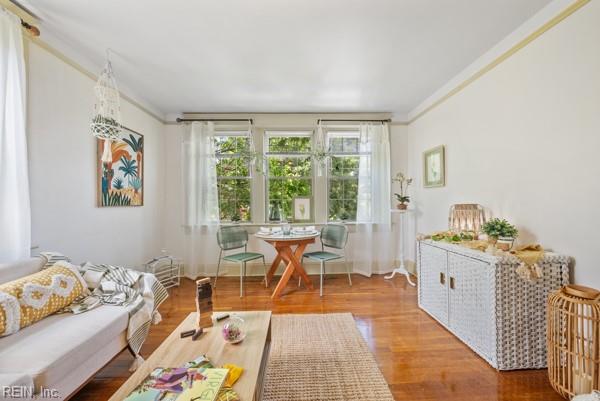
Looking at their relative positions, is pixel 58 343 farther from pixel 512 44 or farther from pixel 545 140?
pixel 512 44

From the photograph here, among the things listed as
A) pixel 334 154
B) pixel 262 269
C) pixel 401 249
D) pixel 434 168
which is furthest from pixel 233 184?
pixel 434 168

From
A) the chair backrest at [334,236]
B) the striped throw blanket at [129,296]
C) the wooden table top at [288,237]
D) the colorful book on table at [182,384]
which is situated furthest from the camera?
the chair backrest at [334,236]

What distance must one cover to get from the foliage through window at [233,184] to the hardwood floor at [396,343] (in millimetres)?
1104

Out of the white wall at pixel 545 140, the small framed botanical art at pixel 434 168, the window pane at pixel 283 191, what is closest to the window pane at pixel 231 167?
the window pane at pixel 283 191

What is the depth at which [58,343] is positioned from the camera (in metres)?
1.39

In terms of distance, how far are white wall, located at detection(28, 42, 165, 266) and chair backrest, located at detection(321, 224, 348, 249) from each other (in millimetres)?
2586

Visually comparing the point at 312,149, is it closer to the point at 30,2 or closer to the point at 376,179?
the point at 376,179

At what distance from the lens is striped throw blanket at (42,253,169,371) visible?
6.14 feet

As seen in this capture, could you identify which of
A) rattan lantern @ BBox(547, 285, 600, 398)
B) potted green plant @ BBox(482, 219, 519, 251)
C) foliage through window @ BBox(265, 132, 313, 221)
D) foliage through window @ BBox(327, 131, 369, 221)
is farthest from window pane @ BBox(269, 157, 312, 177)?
rattan lantern @ BBox(547, 285, 600, 398)

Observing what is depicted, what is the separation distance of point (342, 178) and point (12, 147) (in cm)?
363

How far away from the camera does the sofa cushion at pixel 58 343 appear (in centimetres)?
123

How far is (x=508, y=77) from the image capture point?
227 centimetres

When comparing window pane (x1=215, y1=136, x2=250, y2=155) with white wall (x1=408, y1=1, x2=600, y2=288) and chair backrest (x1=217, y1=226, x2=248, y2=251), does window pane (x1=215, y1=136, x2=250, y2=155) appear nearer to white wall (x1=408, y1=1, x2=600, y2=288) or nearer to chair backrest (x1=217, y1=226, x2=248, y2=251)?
chair backrest (x1=217, y1=226, x2=248, y2=251)

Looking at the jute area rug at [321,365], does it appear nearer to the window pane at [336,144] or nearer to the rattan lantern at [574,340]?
the rattan lantern at [574,340]
